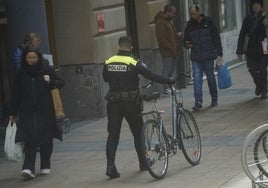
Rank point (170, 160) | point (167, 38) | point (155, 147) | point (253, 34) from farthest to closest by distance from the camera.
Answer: point (167, 38) → point (253, 34) → point (170, 160) → point (155, 147)

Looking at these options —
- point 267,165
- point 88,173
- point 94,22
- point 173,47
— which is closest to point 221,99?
point 173,47

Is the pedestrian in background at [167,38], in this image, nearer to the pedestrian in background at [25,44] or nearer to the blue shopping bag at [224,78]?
the blue shopping bag at [224,78]

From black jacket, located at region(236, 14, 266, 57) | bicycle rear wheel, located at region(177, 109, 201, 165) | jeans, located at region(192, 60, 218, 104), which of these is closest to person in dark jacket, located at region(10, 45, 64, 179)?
bicycle rear wheel, located at region(177, 109, 201, 165)

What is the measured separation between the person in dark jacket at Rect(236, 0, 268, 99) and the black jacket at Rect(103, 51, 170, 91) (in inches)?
235

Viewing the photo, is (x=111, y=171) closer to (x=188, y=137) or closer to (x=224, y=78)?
(x=188, y=137)

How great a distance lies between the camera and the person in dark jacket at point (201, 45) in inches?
A: 537

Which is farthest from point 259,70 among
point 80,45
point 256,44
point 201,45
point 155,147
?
point 155,147

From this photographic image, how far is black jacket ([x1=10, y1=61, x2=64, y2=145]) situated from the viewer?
9.13 meters

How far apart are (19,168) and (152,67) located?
739cm

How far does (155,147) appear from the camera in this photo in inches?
337

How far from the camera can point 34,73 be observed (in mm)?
9188

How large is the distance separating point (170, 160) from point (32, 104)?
74.8 inches

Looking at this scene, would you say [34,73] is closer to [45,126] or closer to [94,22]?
[45,126]

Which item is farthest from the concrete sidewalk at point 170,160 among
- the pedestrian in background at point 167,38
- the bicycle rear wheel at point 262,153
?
the pedestrian in background at point 167,38
